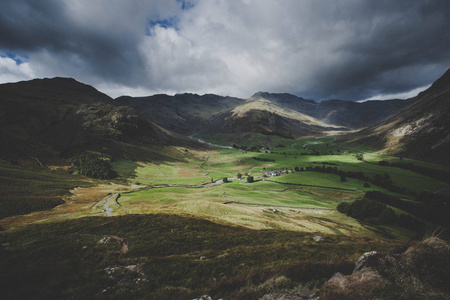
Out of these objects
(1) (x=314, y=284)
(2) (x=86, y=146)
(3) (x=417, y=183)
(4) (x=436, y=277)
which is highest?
(2) (x=86, y=146)

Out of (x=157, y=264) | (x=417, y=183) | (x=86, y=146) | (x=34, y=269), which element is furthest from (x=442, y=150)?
(x=86, y=146)

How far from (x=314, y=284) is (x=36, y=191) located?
10400 centimetres

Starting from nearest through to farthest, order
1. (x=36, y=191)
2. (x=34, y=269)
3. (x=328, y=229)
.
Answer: (x=34, y=269), (x=328, y=229), (x=36, y=191)

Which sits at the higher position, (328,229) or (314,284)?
(314,284)

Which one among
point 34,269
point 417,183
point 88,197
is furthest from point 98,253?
point 417,183

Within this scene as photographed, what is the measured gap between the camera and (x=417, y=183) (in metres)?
122

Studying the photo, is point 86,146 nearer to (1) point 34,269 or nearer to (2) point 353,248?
(1) point 34,269

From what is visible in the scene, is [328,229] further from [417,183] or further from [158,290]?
[417,183]

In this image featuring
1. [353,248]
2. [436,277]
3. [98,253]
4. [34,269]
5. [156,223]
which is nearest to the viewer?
[436,277]

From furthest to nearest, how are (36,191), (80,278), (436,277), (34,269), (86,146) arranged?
(86,146)
(36,191)
(34,269)
(80,278)
(436,277)

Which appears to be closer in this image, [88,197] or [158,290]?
[158,290]

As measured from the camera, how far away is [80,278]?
18.2 m

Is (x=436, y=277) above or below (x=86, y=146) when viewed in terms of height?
below

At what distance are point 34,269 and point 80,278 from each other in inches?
273
